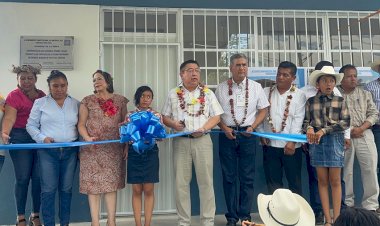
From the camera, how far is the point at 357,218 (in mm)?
1744

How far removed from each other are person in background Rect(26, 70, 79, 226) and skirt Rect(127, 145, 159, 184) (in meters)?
0.63

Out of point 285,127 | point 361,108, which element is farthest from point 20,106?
point 361,108

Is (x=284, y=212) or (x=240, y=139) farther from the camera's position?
(x=240, y=139)

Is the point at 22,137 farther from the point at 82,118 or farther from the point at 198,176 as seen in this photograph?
the point at 198,176

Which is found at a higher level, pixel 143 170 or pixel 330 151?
pixel 330 151

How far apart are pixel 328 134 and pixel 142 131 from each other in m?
1.95

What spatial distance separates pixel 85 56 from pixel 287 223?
148 inches

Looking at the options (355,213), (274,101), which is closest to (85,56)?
(274,101)

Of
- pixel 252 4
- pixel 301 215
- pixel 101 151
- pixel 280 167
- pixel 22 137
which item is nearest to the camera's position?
pixel 301 215

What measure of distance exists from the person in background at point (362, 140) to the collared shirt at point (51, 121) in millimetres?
3326

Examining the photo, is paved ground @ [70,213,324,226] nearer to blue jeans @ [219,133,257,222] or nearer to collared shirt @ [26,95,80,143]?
blue jeans @ [219,133,257,222]

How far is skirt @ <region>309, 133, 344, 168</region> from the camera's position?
13.4 feet

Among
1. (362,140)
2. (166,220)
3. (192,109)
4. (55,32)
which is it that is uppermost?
(55,32)

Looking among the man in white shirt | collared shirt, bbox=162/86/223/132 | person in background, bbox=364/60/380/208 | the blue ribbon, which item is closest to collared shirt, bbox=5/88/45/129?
the blue ribbon
